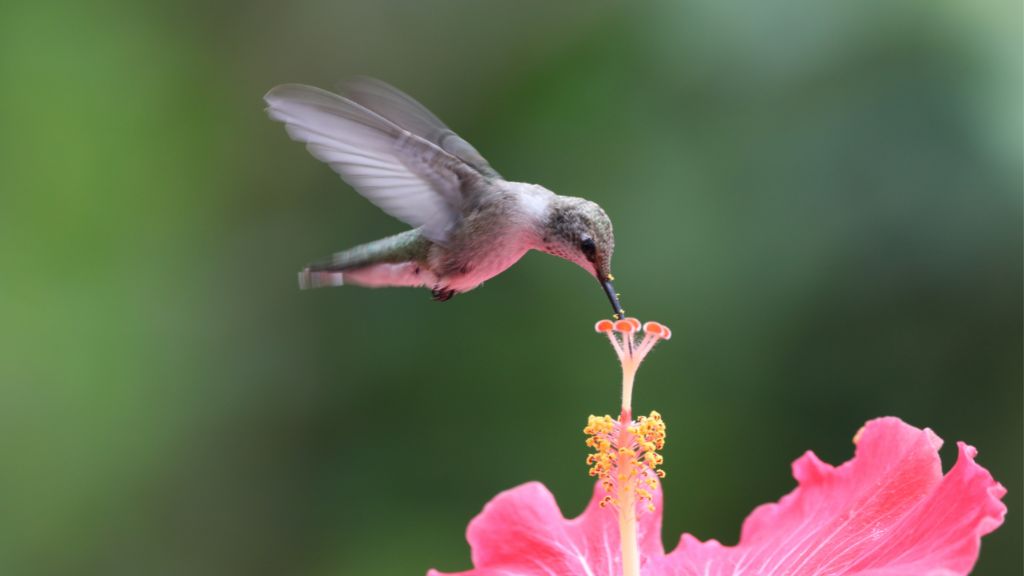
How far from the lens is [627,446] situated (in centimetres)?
111

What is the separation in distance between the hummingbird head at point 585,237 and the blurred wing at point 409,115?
0.19 meters

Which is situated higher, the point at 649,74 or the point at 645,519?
the point at 649,74

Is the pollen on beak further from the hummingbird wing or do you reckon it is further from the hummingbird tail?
the hummingbird tail

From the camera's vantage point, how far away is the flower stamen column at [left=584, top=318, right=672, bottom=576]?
109 cm

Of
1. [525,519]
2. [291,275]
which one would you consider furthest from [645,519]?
[291,275]

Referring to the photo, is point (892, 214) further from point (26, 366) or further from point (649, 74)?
point (26, 366)

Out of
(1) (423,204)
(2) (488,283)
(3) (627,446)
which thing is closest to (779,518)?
(3) (627,446)

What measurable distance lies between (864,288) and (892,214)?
161 millimetres

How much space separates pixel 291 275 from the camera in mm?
2637

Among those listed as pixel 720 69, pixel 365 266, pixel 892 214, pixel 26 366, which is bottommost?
pixel 365 266

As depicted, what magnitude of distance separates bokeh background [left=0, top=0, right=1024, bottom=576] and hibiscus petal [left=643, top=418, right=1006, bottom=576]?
1.04 meters

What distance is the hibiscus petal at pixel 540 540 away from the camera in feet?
3.93

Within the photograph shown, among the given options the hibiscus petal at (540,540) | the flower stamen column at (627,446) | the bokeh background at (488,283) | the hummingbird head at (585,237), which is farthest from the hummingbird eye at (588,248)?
the bokeh background at (488,283)

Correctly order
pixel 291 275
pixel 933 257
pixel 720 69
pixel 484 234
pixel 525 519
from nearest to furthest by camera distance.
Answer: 1. pixel 484 234
2. pixel 525 519
3. pixel 933 257
4. pixel 720 69
5. pixel 291 275
